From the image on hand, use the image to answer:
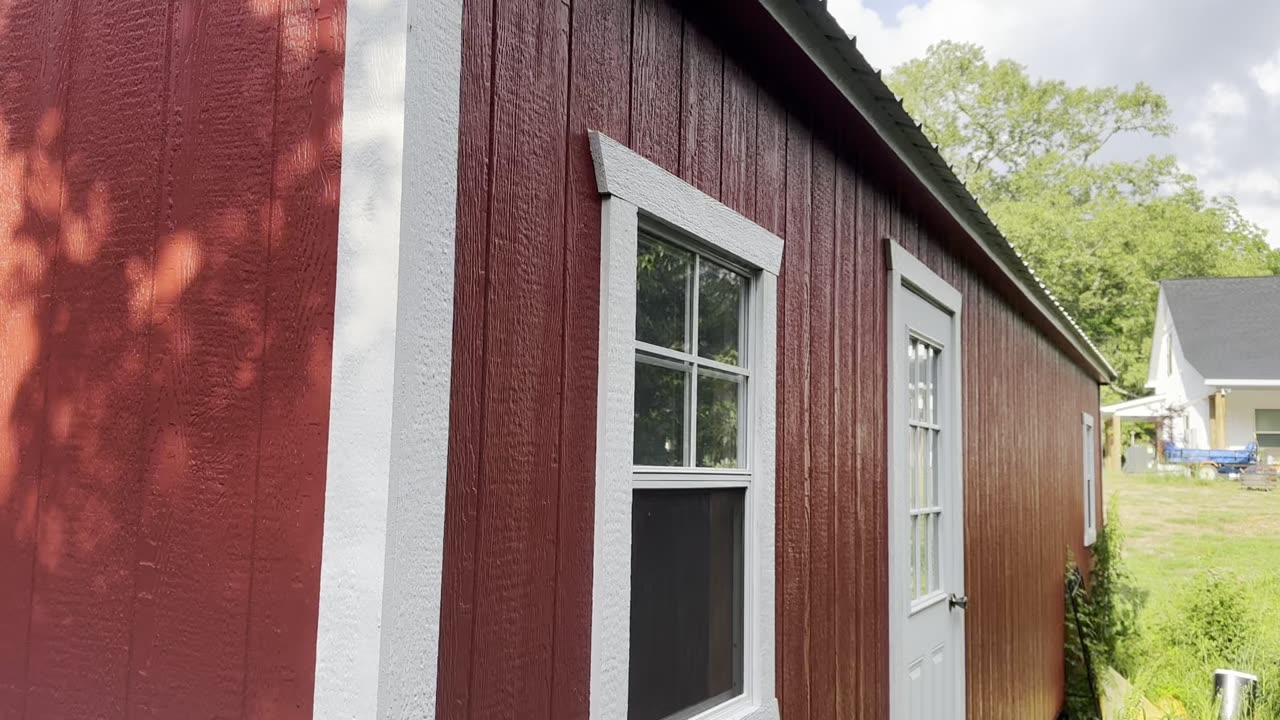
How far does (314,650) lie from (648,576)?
99 centimetres

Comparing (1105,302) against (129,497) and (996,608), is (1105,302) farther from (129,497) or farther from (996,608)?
(129,497)

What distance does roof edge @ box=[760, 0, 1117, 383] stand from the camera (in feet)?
9.48

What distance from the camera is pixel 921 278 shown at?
493 centimetres

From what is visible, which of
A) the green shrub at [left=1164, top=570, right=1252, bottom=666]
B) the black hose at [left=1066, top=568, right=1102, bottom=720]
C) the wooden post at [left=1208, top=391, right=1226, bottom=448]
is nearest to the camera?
the black hose at [left=1066, top=568, right=1102, bottom=720]

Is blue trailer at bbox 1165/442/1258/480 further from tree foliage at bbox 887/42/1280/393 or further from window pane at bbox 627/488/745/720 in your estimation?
window pane at bbox 627/488/745/720

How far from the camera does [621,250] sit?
7.54ft

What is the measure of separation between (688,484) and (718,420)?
10.7 inches

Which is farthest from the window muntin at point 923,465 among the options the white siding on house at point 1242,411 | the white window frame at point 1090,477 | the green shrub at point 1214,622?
the white siding on house at point 1242,411

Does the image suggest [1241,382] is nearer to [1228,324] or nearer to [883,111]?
[1228,324]

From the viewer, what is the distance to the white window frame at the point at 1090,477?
12.0 meters

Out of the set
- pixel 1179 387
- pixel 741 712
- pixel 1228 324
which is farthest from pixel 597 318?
pixel 1179 387

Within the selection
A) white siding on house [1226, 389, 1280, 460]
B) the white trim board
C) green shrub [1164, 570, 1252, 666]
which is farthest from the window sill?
white siding on house [1226, 389, 1280, 460]

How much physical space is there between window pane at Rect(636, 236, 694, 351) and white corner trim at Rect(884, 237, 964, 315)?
2022 mm

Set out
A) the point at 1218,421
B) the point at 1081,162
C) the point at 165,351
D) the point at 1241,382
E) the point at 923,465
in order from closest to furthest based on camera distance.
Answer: the point at 165,351 < the point at 923,465 < the point at 1241,382 < the point at 1218,421 < the point at 1081,162
